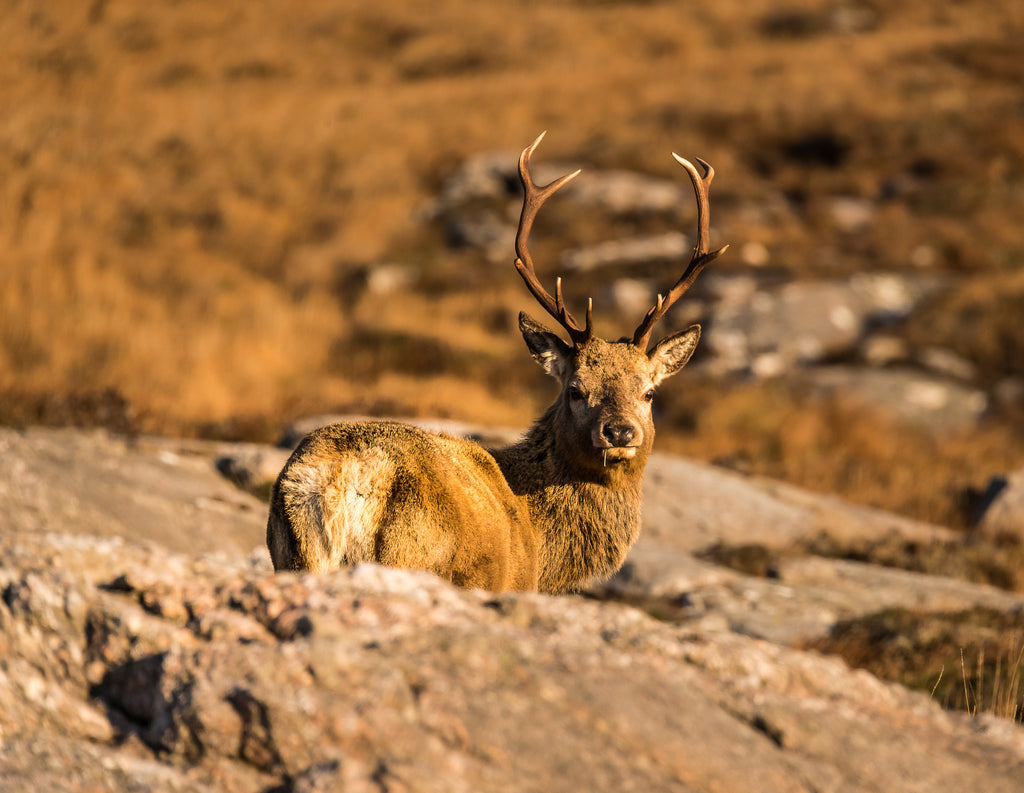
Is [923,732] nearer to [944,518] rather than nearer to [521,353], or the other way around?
[944,518]

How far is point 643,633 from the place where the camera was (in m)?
3.65

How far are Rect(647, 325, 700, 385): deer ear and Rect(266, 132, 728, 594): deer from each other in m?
0.01

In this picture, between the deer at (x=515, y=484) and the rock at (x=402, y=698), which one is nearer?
the rock at (x=402, y=698)

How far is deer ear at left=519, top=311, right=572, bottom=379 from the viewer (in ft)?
→ 21.1

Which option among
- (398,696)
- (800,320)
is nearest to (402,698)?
(398,696)

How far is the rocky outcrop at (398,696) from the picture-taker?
9.27 feet

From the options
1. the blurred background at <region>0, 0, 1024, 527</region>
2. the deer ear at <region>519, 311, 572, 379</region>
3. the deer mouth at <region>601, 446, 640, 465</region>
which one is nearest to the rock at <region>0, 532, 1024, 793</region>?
the deer mouth at <region>601, 446, 640, 465</region>

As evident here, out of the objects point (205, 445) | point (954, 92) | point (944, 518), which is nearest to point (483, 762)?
point (205, 445)

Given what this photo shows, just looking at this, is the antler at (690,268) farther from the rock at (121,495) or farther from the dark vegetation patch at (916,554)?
the dark vegetation patch at (916,554)

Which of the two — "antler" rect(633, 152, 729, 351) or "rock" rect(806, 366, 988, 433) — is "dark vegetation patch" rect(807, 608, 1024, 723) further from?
"rock" rect(806, 366, 988, 433)

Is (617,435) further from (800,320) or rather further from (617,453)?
(800,320)

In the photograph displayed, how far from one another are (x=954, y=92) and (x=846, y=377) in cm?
1729

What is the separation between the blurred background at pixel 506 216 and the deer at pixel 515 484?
634cm

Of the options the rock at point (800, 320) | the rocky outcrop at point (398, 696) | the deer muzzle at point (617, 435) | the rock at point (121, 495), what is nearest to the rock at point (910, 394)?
the rock at point (800, 320)
